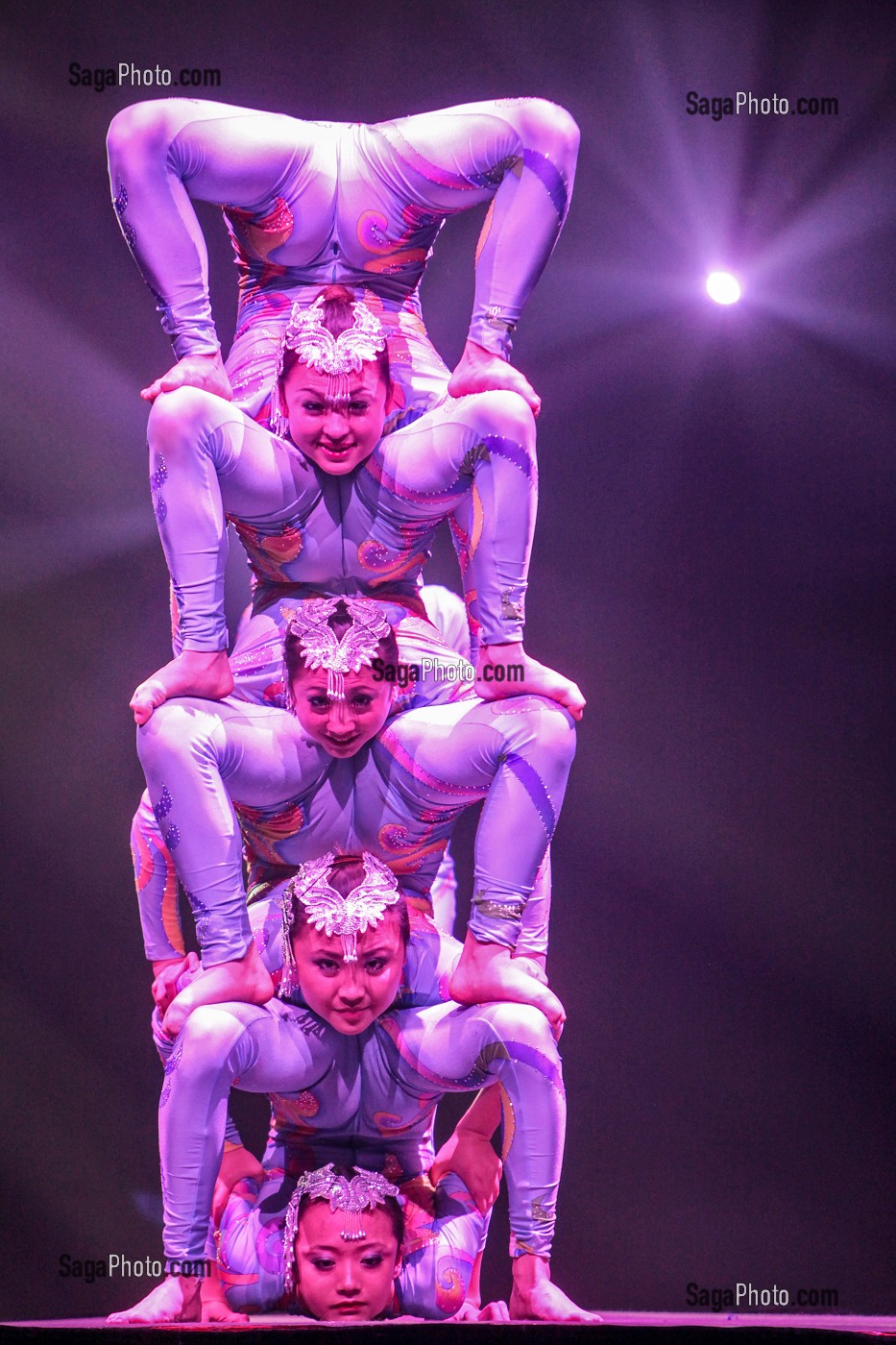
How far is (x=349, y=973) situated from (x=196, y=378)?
3.85 feet

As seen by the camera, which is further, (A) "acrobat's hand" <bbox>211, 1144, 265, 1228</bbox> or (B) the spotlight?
(B) the spotlight

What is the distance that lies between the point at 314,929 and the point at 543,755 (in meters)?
0.54

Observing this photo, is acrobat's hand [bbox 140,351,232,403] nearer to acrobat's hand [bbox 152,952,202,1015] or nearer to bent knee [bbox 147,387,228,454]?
bent knee [bbox 147,387,228,454]

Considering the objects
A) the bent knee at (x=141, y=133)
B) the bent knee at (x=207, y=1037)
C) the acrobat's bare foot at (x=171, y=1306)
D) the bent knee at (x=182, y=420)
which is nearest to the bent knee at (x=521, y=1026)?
the bent knee at (x=207, y=1037)

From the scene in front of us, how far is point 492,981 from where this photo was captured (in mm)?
3227

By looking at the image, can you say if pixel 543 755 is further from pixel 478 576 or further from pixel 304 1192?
pixel 304 1192

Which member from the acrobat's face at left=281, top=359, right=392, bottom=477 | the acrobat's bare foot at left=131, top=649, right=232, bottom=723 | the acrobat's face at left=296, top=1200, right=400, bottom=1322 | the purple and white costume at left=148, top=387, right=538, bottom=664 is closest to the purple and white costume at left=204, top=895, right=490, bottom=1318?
the acrobat's face at left=296, top=1200, right=400, bottom=1322

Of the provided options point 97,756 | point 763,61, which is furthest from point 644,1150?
point 763,61

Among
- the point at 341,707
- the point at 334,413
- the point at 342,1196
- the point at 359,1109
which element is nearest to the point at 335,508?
the point at 334,413

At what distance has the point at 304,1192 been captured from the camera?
3287 mm

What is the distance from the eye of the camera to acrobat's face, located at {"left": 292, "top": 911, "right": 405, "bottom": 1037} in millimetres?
3215

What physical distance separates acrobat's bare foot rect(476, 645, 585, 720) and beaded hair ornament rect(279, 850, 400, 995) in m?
0.42

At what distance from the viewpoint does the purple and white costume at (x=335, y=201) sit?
132 inches

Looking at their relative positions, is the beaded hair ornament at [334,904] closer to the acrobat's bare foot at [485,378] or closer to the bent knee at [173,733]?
the bent knee at [173,733]
